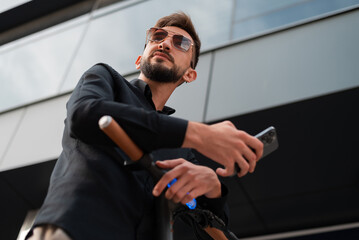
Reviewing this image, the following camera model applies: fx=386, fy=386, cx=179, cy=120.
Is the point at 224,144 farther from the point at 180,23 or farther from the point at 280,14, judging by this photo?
the point at 280,14

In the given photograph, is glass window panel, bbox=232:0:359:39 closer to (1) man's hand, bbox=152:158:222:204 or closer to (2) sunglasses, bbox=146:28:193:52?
(2) sunglasses, bbox=146:28:193:52

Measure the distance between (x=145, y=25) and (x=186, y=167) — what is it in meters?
4.97

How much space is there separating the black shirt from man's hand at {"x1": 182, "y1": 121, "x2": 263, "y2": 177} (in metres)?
0.04

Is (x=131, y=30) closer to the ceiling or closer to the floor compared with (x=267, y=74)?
closer to the floor

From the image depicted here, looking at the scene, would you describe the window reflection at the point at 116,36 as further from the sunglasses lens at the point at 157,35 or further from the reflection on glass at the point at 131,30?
the sunglasses lens at the point at 157,35

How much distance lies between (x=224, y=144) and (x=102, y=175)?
0.40m

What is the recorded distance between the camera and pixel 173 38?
2.11 metres

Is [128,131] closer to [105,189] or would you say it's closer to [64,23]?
[105,189]

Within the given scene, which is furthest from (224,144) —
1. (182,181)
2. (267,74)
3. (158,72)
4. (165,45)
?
(267,74)

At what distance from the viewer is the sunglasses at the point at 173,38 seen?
2.09 meters

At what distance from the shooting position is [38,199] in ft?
16.5

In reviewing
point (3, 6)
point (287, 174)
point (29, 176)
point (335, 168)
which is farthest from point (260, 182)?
point (3, 6)

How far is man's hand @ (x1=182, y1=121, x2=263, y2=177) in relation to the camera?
112 cm

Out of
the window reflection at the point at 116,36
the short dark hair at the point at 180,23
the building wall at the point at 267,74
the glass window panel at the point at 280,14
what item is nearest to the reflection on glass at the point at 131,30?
the window reflection at the point at 116,36
